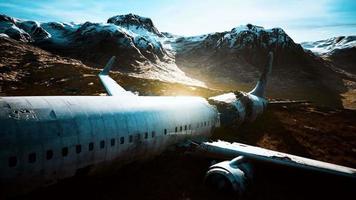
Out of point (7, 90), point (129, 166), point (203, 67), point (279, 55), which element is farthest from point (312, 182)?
point (279, 55)

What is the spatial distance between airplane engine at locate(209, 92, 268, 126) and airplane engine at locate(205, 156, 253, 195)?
1358 cm

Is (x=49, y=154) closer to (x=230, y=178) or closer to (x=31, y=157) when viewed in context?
(x=31, y=157)

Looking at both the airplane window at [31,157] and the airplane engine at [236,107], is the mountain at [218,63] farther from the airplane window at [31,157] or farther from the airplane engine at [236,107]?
the airplane window at [31,157]

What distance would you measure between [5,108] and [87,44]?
183m

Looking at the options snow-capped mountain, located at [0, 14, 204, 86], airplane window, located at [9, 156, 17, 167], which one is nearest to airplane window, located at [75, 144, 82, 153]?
airplane window, located at [9, 156, 17, 167]

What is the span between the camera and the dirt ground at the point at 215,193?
2216 cm

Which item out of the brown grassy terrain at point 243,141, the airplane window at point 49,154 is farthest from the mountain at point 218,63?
the airplane window at point 49,154

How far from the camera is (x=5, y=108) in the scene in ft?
55.2

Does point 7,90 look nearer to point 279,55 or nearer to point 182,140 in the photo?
point 182,140

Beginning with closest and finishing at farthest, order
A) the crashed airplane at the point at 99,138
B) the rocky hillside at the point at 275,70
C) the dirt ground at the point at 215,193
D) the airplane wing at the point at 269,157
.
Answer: the crashed airplane at the point at 99,138 → the dirt ground at the point at 215,193 → the airplane wing at the point at 269,157 → the rocky hillside at the point at 275,70

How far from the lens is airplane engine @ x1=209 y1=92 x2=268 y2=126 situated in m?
39.4

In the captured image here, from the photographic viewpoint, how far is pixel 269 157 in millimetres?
26750

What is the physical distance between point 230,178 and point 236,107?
18.9m

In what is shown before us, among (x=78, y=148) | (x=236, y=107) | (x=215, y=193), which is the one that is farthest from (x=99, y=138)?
(x=236, y=107)
